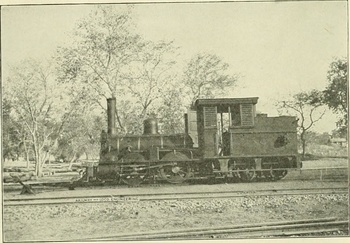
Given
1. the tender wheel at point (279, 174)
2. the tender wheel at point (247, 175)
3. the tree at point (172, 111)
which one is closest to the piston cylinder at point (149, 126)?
the tree at point (172, 111)

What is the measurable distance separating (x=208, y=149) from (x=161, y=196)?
941 mm

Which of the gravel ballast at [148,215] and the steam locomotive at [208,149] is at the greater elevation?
the steam locomotive at [208,149]

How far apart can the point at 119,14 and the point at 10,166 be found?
7.93 feet

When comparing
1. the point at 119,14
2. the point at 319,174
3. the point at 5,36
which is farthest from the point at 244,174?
the point at 5,36

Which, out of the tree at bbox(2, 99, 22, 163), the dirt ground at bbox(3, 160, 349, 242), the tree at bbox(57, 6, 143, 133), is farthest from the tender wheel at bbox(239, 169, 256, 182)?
the tree at bbox(2, 99, 22, 163)

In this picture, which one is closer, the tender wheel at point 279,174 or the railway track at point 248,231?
the railway track at point 248,231

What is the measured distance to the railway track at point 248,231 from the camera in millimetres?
7102

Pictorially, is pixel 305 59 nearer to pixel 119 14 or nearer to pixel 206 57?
pixel 206 57

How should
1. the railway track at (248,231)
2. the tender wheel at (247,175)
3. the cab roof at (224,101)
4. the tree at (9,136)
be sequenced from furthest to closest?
the tender wheel at (247,175) → the cab roof at (224,101) → the tree at (9,136) → the railway track at (248,231)

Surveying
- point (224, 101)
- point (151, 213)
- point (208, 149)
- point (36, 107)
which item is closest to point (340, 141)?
point (224, 101)

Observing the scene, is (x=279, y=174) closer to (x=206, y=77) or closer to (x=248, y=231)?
(x=248, y=231)

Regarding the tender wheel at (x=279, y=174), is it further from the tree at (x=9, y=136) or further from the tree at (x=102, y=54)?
the tree at (x=9, y=136)

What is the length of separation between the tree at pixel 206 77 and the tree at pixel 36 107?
167cm

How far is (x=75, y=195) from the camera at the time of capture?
739 cm
